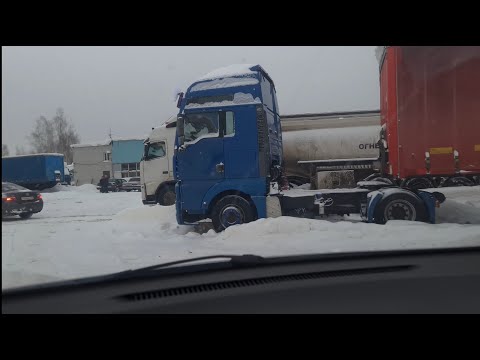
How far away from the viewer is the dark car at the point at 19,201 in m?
2.67

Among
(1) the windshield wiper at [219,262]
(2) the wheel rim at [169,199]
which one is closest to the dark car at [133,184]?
(2) the wheel rim at [169,199]

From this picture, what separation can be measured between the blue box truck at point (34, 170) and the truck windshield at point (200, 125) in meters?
2.22

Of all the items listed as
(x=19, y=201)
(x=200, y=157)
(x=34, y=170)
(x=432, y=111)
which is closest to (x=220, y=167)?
(x=200, y=157)

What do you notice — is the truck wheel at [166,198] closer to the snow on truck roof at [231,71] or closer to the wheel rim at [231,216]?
the wheel rim at [231,216]

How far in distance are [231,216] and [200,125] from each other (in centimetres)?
128

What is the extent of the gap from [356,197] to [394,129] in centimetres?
111

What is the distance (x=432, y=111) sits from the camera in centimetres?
534

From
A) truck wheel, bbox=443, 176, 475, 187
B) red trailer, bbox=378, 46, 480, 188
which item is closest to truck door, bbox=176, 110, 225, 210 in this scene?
red trailer, bbox=378, 46, 480, 188

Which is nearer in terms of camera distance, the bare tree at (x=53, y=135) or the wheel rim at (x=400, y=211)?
the bare tree at (x=53, y=135)

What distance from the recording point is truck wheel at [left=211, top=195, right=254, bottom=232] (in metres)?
4.80

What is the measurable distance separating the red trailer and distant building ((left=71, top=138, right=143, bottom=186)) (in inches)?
112

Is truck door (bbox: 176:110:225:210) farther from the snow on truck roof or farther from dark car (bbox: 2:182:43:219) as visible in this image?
dark car (bbox: 2:182:43:219)
